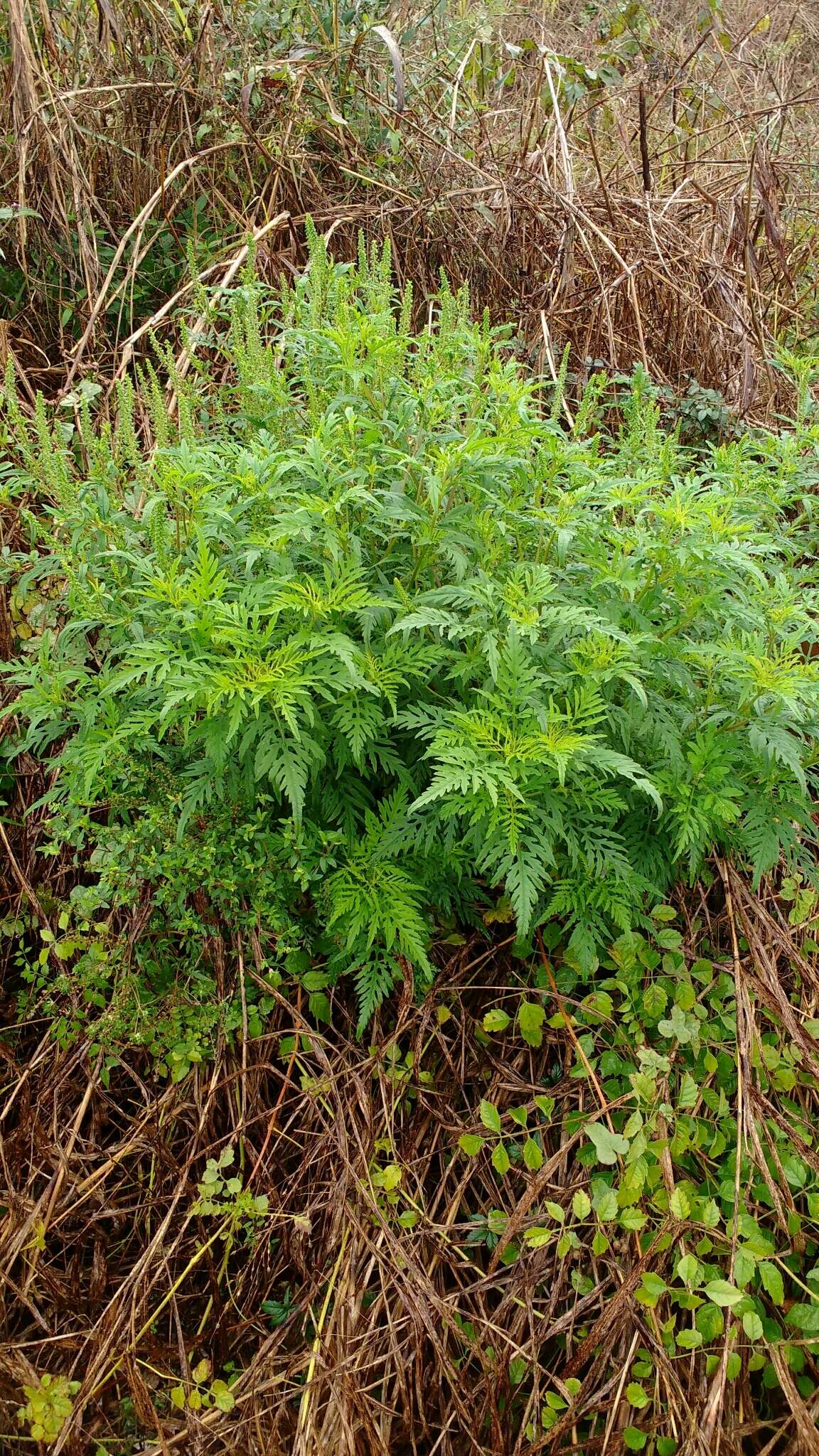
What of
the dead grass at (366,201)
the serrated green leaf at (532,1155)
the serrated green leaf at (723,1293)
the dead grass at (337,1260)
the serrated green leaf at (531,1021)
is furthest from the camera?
the dead grass at (366,201)

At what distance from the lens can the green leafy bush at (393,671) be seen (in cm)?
194

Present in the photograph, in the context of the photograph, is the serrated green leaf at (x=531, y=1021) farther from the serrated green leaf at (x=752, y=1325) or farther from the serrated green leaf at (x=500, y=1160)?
the serrated green leaf at (x=752, y=1325)

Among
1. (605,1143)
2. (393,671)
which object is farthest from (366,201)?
(605,1143)

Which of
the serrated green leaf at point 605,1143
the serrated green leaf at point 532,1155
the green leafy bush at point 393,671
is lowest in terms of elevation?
the serrated green leaf at point 532,1155

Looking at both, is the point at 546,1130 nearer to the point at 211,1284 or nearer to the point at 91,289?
the point at 211,1284

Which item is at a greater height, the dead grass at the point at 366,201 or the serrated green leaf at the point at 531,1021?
the dead grass at the point at 366,201

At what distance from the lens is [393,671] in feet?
6.68

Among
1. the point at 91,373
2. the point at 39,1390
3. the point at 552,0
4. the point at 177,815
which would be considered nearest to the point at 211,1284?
the point at 39,1390

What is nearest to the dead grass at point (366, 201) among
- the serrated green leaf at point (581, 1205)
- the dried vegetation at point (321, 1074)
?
the dried vegetation at point (321, 1074)

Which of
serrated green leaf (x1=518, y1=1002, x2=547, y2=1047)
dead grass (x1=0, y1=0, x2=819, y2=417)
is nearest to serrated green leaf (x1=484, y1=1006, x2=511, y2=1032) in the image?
serrated green leaf (x1=518, y1=1002, x2=547, y2=1047)

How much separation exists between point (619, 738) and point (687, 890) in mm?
634

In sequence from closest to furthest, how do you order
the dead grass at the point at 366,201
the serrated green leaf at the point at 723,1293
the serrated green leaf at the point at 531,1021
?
the serrated green leaf at the point at 723,1293
the serrated green leaf at the point at 531,1021
the dead grass at the point at 366,201

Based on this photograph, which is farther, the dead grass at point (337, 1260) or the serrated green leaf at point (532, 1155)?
the serrated green leaf at point (532, 1155)

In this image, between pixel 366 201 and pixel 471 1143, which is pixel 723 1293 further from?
pixel 366 201
